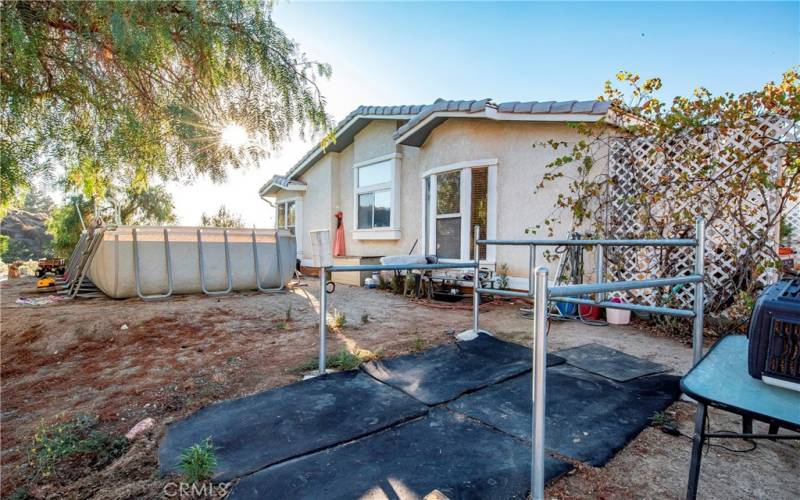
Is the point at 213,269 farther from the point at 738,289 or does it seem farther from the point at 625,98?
the point at 738,289

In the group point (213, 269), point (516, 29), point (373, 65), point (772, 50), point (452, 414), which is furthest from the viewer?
point (213, 269)

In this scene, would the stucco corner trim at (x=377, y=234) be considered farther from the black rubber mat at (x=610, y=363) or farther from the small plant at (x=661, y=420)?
the small plant at (x=661, y=420)

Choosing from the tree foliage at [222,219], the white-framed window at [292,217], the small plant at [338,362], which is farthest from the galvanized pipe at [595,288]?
the tree foliage at [222,219]

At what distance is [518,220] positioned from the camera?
20.2 feet

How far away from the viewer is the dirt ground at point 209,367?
1627 mm

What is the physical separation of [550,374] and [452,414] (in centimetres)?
111

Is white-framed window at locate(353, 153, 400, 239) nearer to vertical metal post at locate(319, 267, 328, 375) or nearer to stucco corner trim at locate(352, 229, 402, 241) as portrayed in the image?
stucco corner trim at locate(352, 229, 402, 241)

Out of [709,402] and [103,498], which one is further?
[103,498]

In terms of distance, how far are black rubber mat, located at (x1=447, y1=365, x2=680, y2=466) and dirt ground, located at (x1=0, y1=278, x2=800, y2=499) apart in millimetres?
104

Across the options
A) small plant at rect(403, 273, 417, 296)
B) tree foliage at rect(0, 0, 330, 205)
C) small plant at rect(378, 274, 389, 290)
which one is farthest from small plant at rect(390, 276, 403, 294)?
tree foliage at rect(0, 0, 330, 205)

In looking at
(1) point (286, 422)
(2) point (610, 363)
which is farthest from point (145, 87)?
(2) point (610, 363)

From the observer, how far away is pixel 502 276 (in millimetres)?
6254

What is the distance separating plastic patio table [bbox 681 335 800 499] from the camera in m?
0.98

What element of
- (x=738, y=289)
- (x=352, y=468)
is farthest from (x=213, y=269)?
(x=738, y=289)
